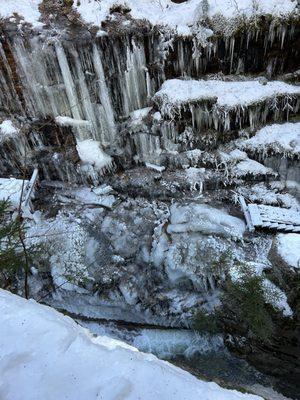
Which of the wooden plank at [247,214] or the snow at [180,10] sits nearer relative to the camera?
the wooden plank at [247,214]

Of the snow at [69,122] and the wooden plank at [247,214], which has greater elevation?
the snow at [69,122]

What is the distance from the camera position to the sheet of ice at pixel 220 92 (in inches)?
314

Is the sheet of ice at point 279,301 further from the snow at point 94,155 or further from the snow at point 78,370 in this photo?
the snow at point 94,155

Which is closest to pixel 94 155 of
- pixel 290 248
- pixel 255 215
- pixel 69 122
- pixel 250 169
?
pixel 69 122

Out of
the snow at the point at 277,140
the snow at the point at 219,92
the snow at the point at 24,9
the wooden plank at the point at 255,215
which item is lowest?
the wooden plank at the point at 255,215

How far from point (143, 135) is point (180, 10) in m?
3.20

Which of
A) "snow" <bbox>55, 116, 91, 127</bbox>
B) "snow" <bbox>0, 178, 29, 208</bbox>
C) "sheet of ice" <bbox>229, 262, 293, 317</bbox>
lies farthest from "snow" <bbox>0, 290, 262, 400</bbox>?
"snow" <bbox>55, 116, 91, 127</bbox>

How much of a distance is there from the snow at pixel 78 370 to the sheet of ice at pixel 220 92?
23.0ft

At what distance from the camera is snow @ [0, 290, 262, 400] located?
1.70 metres

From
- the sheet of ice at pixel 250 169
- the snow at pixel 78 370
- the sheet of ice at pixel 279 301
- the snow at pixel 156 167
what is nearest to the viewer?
the snow at pixel 78 370

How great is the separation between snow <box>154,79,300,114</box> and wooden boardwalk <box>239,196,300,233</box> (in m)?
2.52

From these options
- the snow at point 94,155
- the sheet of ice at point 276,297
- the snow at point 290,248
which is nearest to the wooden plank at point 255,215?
the snow at point 290,248

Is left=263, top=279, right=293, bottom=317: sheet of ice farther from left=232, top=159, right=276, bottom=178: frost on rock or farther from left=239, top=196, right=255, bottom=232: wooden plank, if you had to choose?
left=232, top=159, right=276, bottom=178: frost on rock

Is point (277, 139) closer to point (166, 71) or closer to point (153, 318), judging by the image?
point (166, 71)
